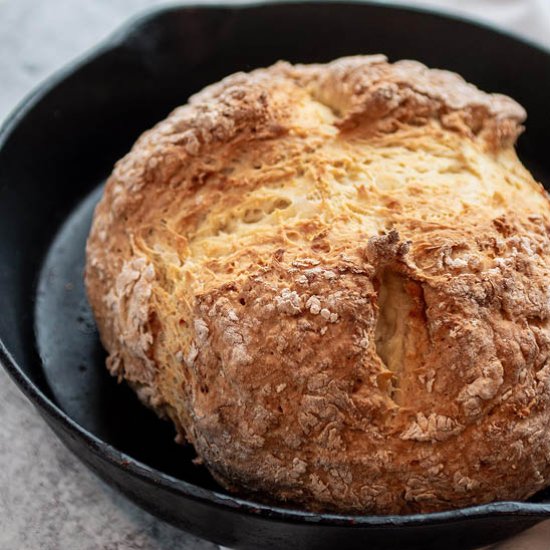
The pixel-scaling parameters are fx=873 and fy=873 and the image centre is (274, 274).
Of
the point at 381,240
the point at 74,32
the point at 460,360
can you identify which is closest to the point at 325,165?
the point at 381,240

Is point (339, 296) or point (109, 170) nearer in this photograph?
point (339, 296)

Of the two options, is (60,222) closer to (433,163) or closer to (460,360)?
(433,163)

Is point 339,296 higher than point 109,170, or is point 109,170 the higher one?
point 339,296
